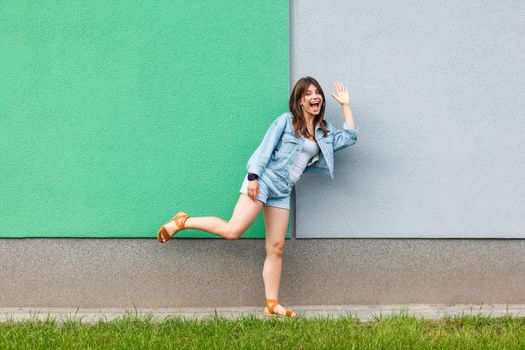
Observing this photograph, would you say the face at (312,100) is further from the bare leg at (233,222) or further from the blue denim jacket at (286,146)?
the bare leg at (233,222)

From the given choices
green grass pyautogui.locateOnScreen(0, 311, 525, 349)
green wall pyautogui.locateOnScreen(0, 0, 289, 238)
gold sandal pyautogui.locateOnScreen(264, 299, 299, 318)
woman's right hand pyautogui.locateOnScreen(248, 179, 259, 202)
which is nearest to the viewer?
green grass pyautogui.locateOnScreen(0, 311, 525, 349)

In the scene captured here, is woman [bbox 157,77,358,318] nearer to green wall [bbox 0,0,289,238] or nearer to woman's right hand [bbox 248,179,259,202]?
woman's right hand [bbox 248,179,259,202]

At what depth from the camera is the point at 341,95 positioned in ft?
16.0

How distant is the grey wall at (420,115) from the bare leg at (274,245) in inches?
13.3

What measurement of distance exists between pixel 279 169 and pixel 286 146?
183 millimetres

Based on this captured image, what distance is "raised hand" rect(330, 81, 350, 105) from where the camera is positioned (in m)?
4.84

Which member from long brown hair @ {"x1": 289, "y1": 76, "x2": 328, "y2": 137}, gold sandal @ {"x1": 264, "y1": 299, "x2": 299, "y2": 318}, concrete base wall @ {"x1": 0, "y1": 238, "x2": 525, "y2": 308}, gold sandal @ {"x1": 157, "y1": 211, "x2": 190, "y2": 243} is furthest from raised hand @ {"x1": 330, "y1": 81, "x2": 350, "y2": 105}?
gold sandal @ {"x1": 264, "y1": 299, "x2": 299, "y2": 318}

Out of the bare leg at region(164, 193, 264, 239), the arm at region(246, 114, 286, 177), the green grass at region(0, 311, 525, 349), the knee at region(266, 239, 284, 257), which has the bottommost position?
the green grass at region(0, 311, 525, 349)

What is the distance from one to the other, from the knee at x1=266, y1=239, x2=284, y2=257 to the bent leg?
25 centimetres

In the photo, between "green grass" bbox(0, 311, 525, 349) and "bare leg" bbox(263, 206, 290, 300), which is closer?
"green grass" bbox(0, 311, 525, 349)

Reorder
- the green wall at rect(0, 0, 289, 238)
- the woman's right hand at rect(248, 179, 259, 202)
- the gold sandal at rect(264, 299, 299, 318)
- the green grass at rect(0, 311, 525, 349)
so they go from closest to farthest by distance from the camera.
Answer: the green grass at rect(0, 311, 525, 349), the woman's right hand at rect(248, 179, 259, 202), the gold sandal at rect(264, 299, 299, 318), the green wall at rect(0, 0, 289, 238)

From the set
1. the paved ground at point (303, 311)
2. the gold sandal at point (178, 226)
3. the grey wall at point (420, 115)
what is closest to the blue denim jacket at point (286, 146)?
the grey wall at point (420, 115)

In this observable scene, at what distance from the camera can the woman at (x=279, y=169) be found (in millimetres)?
4742

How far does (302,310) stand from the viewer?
5086 millimetres
